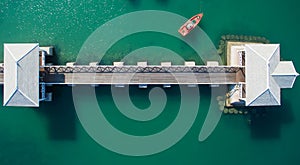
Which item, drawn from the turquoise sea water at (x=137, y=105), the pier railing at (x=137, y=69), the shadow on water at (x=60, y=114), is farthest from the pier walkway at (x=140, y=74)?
the shadow on water at (x=60, y=114)

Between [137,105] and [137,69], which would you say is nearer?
[137,69]

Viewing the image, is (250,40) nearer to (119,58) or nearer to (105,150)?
(119,58)

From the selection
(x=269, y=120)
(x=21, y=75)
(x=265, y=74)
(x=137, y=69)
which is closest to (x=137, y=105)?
(x=137, y=69)

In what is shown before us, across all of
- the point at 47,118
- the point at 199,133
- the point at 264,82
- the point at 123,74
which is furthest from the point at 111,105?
the point at 264,82

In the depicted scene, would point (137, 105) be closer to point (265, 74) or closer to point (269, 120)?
point (265, 74)

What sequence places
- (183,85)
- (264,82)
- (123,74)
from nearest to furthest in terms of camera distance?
(264,82)
(123,74)
(183,85)

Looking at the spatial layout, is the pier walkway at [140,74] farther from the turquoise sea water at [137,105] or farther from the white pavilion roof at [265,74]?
the turquoise sea water at [137,105]
